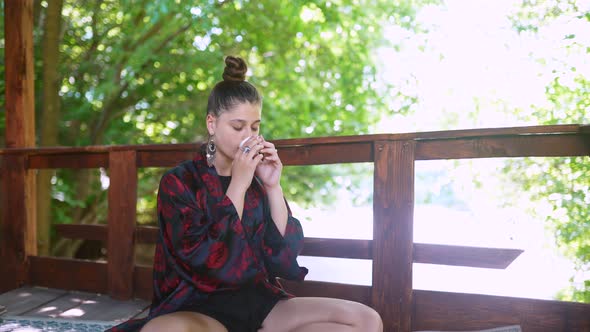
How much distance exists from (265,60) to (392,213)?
15.6ft

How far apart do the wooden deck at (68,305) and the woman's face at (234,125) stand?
132 cm

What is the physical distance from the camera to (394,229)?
2299mm

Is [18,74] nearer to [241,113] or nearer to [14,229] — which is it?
[14,229]

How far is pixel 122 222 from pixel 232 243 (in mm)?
1594

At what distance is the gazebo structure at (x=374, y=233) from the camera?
213cm

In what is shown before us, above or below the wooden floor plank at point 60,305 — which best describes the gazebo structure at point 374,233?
above

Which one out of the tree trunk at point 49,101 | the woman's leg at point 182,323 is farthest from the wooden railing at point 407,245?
the tree trunk at point 49,101

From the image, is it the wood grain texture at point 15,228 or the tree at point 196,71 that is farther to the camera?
the tree at point 196,71

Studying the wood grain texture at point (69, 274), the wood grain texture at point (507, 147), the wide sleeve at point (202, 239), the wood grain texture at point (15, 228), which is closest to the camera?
the wide sleeve at point (202, 239)

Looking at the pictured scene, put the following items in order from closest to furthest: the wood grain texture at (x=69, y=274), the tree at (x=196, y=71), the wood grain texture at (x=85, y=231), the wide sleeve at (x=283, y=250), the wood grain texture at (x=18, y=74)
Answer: the wide sleeve at (x=283, y=250), the wood grain texture at (x=69, y=274), the wood grain texture at (x=85, y=231), the wood grain texture at (x=18, y=74), the tree at (x=196, y=71)

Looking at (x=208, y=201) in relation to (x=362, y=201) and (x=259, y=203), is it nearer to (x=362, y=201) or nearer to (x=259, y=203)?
(x=259, y=203)

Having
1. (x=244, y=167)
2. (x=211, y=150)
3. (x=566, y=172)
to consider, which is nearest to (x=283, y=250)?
(x=244, y=167)

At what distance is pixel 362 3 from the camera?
6.54 m

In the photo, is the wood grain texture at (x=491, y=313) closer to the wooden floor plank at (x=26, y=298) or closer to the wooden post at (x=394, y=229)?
the wooden post at (x=394, y=229)
